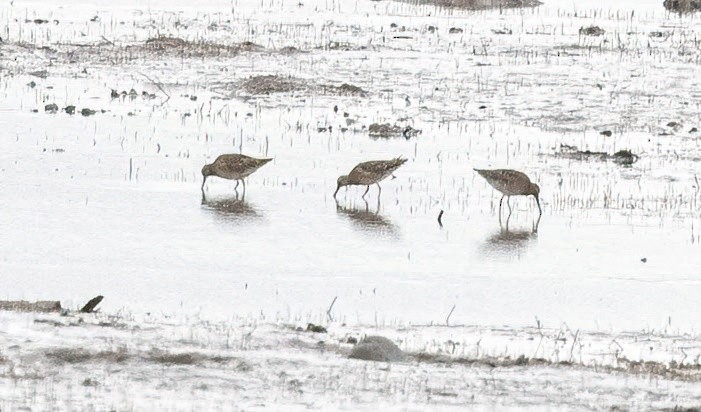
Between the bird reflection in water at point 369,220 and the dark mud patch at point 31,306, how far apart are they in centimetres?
514

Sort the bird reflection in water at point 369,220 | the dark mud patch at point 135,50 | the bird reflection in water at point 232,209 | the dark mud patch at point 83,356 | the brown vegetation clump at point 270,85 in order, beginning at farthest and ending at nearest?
the dark mud patch at point 135,50 < the brown vegetation clump at point 270,85 < the bird reflection in water at point 232,209 < the bird reflection in water at point 369,220 < the dark mud patch at point 83,356

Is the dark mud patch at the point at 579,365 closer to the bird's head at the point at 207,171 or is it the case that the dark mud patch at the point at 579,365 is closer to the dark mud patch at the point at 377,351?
the dark mud patch at the point at 377,351

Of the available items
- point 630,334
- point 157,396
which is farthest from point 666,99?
point 157,396

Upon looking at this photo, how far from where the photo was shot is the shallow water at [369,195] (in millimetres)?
12156

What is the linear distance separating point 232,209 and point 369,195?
2.04 m

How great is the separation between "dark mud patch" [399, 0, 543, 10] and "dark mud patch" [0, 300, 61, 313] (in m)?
28.1

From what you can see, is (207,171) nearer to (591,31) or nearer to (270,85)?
(270,85)

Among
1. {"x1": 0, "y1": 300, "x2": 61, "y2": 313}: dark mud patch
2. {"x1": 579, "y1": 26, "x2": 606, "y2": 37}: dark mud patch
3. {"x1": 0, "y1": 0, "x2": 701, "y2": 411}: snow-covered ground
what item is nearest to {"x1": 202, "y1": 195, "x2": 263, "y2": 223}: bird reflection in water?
{"x1": 0, "y1": 0, "x2": 701, "y2": 411}: snow-covered ground

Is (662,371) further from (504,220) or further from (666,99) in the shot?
(666,99)

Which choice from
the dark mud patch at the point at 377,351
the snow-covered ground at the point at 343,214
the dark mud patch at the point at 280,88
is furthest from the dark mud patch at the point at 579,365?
the dark mud patch at the point at 280,88

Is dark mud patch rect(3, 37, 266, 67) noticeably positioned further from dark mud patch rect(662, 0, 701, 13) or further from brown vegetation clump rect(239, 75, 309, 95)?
Answer: dark mud patch rect(662, 0, 701, 13)

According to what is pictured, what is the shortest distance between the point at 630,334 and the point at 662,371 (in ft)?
5.87

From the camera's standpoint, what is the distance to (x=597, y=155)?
2044cm

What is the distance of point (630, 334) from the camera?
10.6 m
